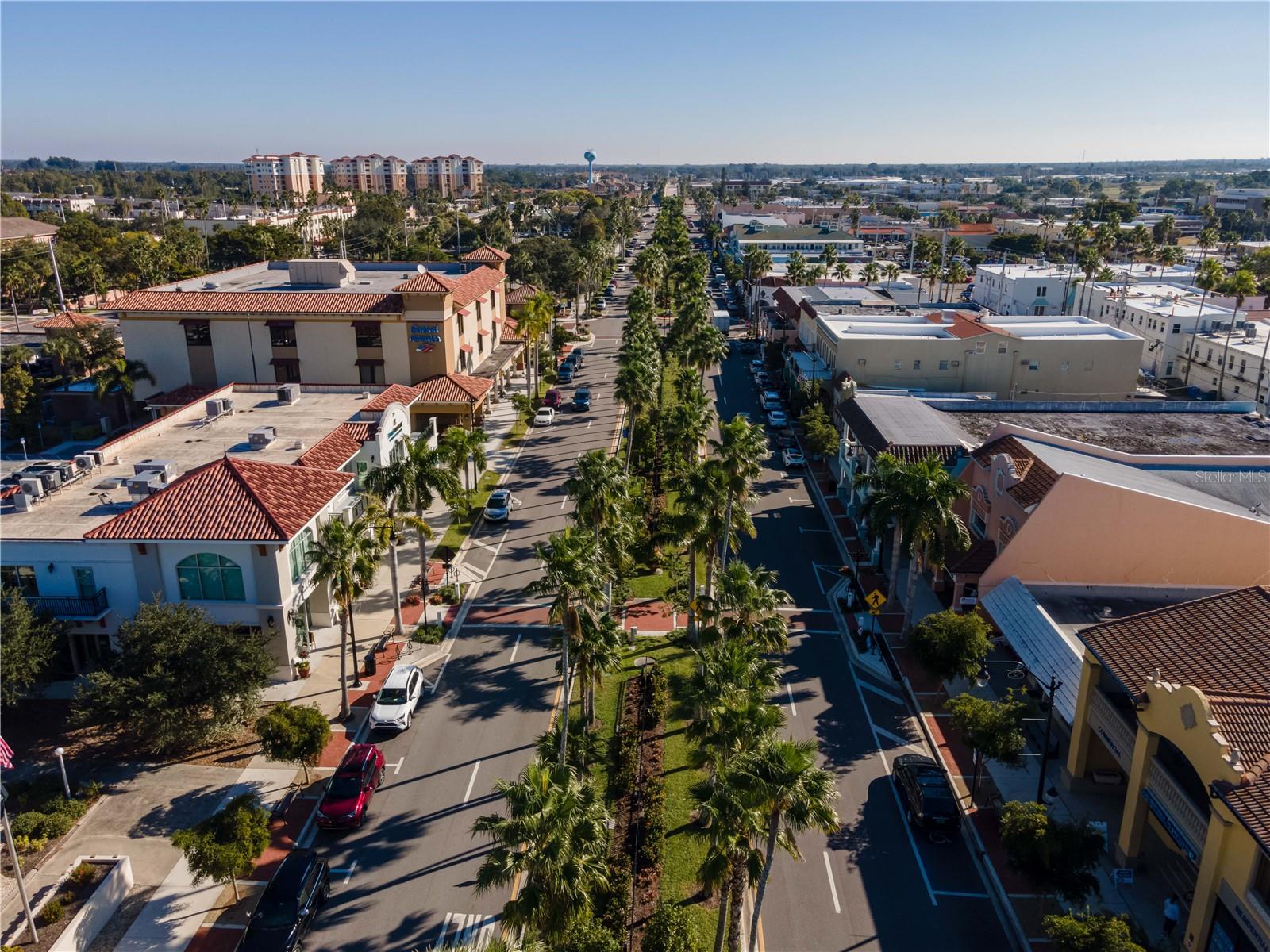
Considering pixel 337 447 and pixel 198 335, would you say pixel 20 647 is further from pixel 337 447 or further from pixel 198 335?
pixel 198 335

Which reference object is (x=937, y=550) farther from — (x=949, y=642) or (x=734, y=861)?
(x=734, y=861)

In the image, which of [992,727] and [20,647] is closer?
[992,727]

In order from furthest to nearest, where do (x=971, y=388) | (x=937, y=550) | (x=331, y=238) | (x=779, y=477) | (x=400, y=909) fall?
(x=331, y=238)
(x=971, y=388)
(x=779, y=477)
(x=937, y=550)
(x=400, y=909)

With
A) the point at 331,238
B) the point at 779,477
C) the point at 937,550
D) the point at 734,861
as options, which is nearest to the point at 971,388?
the point at 779,477

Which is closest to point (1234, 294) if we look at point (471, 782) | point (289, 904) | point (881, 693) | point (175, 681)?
point (881, 693)

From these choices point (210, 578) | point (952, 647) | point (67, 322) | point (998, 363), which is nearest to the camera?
point (952, 647)

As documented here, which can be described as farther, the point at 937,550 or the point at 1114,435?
the point at 1114,435

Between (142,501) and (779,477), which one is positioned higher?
(142,501)
